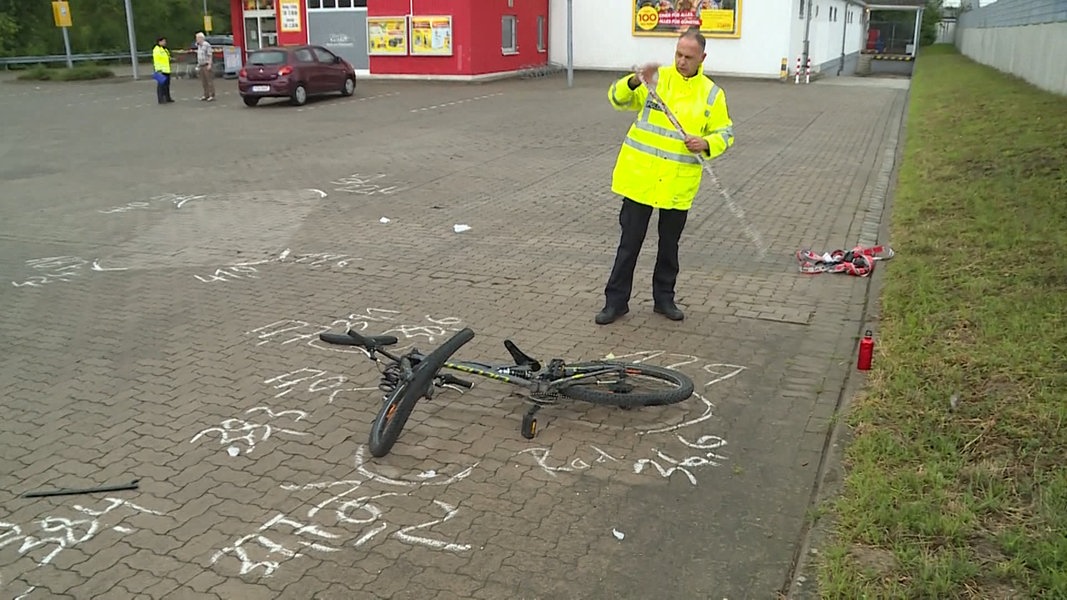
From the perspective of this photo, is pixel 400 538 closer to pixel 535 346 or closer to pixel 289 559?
pixel 289 559

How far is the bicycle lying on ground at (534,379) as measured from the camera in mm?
4699

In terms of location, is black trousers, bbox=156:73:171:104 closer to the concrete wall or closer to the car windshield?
the car windshield

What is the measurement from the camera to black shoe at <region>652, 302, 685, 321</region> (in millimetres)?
6513

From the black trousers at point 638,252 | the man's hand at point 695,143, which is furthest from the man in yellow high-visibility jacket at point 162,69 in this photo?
the man's hand at point 695,143

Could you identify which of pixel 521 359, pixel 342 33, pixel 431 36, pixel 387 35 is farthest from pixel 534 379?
pixel 342 33

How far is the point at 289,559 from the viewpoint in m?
3.66

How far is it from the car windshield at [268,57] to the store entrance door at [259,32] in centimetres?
1236

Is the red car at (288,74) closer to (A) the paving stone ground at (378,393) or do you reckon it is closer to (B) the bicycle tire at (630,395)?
(A) the paving stone ground at (378,393)

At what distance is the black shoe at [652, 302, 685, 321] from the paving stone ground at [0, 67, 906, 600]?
0.12 metres

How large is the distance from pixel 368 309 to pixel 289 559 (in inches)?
131

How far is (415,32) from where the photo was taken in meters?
32.2

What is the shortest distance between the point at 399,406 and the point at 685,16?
33417mm

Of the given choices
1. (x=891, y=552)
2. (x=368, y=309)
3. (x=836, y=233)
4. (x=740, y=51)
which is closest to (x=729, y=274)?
(x=836, y=233)

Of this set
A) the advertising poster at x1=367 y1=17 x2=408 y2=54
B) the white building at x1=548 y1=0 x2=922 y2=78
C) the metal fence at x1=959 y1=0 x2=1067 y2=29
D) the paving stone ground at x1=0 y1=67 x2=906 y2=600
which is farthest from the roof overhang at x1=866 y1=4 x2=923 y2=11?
the paving stone ground at x1=0 y1=67 x2=906 y2=600
